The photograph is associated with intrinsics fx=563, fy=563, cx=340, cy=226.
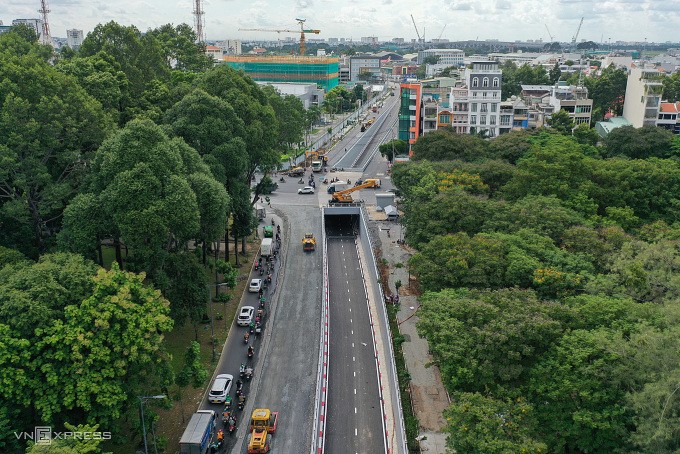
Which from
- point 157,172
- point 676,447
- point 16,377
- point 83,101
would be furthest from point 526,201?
point 16,377

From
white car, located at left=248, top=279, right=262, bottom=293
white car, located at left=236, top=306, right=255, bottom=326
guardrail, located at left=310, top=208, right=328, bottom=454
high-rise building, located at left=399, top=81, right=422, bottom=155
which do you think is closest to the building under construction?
high-rise building, located at left=399, top=81, right=422, bottom=155

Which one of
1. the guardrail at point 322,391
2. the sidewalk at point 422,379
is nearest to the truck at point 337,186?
the sidewalk at point 422,379

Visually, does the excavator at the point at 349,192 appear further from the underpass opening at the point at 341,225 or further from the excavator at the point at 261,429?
the excavator at the point at 261,429

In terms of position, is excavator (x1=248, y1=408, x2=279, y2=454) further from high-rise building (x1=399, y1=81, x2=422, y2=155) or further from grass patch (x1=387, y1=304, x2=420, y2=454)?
high-rise building (x1=399, y1=81, x2=422, y2=155)

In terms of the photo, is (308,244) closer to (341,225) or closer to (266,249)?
(266,249)

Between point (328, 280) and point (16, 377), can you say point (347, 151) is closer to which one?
point (328, 280)

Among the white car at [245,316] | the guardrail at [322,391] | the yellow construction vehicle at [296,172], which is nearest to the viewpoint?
the guardrail at [322,391]
